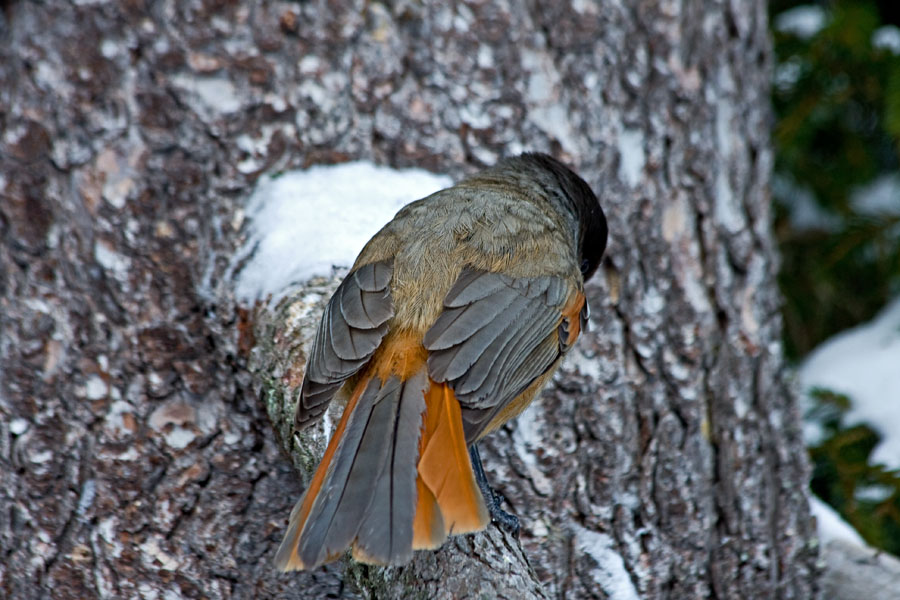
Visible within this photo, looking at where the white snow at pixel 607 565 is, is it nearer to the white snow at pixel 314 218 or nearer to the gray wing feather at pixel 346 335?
the gray wing feather at pixel 346 335

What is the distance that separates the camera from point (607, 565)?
9.64 feet

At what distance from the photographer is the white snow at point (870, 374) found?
11.7 feet

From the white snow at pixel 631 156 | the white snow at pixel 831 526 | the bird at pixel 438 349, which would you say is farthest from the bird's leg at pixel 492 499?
the white snow at pixel 831 526

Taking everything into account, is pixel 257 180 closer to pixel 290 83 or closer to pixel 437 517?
pixel 290 83

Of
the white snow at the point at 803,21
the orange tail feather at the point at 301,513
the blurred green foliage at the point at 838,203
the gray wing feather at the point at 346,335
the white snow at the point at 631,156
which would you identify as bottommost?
the orange tail feather at the point at 301,513

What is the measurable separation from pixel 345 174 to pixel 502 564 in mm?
1470

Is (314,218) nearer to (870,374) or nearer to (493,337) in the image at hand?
(493,337)

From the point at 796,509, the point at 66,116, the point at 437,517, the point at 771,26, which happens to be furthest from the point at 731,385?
the point at 66,116

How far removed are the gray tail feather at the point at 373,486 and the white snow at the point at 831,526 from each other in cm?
198

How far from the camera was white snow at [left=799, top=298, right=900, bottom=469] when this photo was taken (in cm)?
357

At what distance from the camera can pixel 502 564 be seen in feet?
6.85

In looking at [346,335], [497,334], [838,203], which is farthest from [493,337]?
[838,203]

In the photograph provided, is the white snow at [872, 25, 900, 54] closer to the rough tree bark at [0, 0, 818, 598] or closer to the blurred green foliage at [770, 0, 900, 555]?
the blurred green foliage at [770, 0, 900, 555]

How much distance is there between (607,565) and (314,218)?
145 cm
